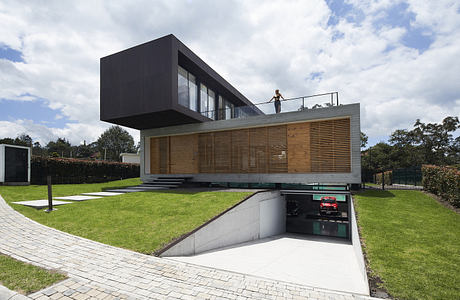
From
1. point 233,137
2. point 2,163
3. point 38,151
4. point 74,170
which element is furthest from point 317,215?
point 38,151

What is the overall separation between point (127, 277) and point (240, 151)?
38.6ft

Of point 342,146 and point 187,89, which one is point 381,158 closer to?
point 342,146

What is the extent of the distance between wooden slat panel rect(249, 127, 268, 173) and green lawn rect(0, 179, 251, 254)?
432 centimetres

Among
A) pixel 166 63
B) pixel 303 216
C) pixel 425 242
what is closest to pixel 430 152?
pixel 303 216

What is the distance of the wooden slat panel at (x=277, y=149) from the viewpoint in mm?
14227

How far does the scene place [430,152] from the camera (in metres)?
37.1

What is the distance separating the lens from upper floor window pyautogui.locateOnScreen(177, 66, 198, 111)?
1427 centimetres

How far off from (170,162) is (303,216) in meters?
12.1

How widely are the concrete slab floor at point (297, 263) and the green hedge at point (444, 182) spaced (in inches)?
181

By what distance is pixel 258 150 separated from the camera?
15.0 m

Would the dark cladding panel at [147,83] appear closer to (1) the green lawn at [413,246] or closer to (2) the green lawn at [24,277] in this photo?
(2) the green lawn at [24,277]

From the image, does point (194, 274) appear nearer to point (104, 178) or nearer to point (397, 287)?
point (397, 287)

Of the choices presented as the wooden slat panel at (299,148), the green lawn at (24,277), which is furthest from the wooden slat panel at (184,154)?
the green lawn at (24,277)

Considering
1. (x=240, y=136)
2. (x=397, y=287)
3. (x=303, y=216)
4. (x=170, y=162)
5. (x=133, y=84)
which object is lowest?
(x=303, y=216)
